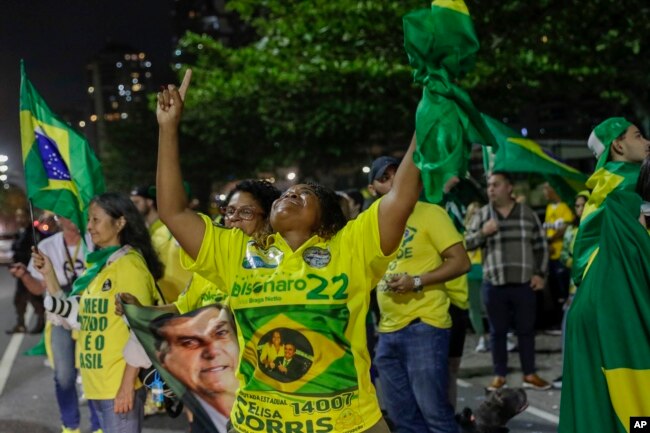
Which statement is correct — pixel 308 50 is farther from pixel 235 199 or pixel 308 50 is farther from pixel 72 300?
pixel 235 199

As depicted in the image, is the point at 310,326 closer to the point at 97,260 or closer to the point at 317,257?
the point at 317,257

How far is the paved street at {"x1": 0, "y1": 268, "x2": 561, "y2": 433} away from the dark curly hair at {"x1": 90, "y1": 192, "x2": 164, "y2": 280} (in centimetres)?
237

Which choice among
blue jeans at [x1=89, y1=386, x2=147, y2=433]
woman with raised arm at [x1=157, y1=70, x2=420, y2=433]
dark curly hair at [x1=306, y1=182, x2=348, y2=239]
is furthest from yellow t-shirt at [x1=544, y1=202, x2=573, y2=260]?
woman with raised arm at [x1=157, y1=70, x2=420, y2=433]

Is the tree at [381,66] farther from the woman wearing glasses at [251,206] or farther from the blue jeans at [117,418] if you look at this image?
the blue jeans at [117,418]

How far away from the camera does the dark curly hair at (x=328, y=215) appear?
10.4 ft

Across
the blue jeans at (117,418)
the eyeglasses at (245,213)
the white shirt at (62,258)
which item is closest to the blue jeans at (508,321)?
the white shirt at (62,258)

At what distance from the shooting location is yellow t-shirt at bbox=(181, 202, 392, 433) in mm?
2959

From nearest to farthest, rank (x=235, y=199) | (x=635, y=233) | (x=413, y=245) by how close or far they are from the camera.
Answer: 1. (x=635, y=233)
2. (x=235, y=199)
3. (x=413, y=245)

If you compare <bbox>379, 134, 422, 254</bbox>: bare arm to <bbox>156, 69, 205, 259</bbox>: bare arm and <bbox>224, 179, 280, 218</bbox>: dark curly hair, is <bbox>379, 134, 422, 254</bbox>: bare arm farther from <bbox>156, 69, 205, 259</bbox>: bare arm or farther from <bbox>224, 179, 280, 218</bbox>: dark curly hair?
<bbox>224, 179, 280, 218</bbox>: dark curly hair

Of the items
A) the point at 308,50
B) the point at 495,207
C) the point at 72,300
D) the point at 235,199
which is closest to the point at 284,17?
the point at 308,50

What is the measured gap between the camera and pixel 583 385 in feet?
11.8

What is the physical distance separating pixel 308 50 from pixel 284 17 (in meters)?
0.97

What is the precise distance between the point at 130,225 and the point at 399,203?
2612mm

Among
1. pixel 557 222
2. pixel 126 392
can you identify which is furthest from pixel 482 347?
pixel 126 392
